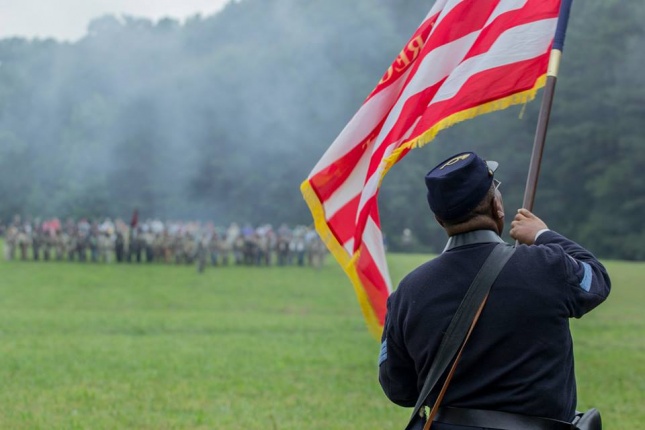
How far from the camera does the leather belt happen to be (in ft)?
9.14

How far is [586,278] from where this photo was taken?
2854mm

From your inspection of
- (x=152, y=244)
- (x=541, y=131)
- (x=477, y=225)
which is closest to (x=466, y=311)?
(x=477, y=225)

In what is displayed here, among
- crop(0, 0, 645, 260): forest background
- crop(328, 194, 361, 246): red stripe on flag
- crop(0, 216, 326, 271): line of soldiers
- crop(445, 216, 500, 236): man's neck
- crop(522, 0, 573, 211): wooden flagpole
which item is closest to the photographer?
crop(445, 216, 500, 236): man's neck

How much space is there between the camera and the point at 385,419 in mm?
7152

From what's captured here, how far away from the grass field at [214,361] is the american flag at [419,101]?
2.84 meters

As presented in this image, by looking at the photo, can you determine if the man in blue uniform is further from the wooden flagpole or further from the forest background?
the forest background

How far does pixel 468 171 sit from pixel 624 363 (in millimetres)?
8144

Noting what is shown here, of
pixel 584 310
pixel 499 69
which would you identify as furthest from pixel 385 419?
pixel 584 310

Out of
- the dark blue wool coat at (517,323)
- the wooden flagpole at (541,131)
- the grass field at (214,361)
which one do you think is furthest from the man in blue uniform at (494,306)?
the grass field at (214,361)

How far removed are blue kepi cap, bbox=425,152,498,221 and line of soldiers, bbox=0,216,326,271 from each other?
29093mm

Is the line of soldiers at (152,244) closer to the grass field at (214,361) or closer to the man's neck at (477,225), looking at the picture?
the grass field at (214,361)

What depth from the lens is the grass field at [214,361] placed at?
7195 mm

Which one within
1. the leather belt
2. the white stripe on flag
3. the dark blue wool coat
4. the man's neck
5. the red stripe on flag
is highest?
the white stripe on flag

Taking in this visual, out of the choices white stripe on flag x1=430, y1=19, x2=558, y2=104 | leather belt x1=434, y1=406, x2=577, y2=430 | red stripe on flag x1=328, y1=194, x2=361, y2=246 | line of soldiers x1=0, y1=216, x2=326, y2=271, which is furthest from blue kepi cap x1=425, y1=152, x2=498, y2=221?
line of soldiers x1=0, y1=216, x2=326, y2=271
